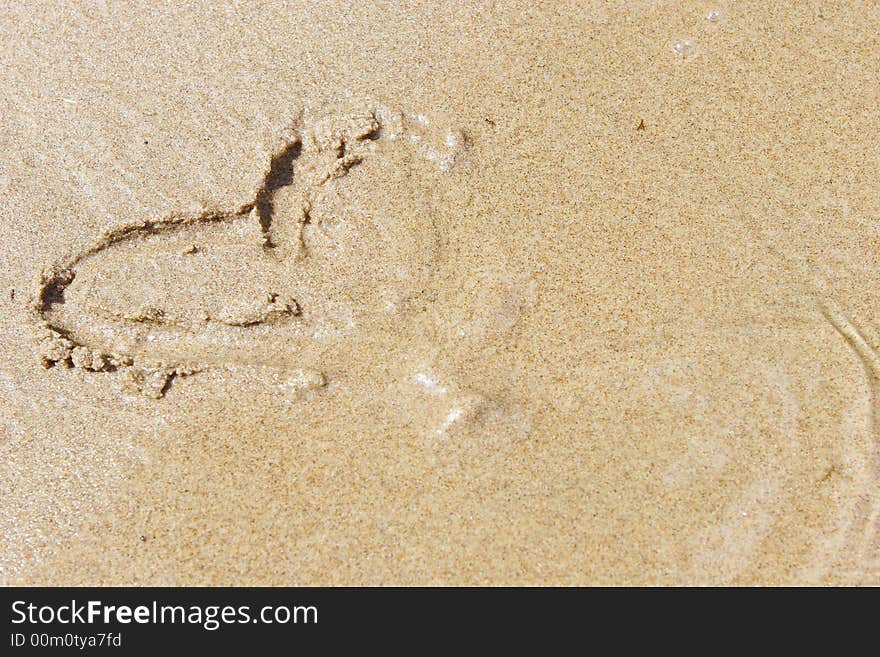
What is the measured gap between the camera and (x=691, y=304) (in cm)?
245

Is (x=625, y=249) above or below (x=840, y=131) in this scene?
below

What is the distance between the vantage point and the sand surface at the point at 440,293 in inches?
82.0

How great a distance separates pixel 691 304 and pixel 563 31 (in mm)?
1363

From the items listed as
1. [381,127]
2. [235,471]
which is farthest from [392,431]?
[381,127]

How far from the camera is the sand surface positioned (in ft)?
6.83

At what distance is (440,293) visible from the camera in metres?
2.50

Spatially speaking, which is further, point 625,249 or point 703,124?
point 703,124
